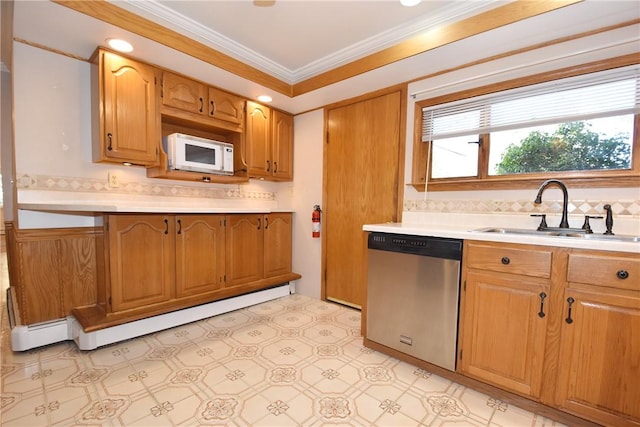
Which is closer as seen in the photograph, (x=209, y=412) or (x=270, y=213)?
(x=209, y=412)

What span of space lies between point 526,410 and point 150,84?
319 centimetres

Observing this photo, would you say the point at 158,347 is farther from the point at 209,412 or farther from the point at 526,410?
the point at 526,410

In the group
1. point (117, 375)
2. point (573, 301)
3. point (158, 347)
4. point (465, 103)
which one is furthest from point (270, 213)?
point (573, 301)

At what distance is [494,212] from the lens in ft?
6.38

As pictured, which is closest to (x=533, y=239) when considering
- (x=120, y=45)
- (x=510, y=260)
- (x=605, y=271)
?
(x=510, y=260)

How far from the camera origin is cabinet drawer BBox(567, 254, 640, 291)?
1134 mm

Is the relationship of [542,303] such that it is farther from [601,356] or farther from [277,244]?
[277,244]

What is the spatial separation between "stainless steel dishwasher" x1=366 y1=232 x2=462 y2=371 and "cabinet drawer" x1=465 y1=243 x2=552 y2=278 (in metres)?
0.08

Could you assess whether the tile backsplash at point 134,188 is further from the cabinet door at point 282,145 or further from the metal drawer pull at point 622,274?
the metal drawer pull at point 622,274

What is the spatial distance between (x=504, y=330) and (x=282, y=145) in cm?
264

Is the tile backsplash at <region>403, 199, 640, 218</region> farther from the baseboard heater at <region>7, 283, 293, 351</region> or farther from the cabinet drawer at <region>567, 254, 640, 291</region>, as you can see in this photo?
the baseboard heater at <region>7, 283, 293, 351</region>

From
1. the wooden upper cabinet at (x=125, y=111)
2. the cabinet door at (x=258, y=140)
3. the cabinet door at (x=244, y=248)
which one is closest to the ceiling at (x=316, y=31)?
the wooden upper cabinet at (x=125, y=111)

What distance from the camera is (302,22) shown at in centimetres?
196

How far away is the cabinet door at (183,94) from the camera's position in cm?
226
